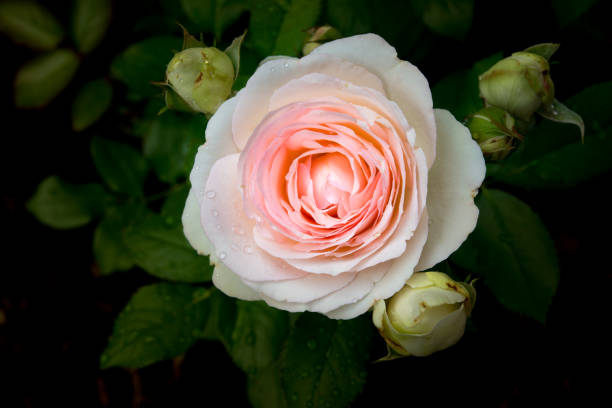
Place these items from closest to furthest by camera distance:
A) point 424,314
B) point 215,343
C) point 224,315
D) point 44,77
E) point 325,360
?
point 424,314, point 325,360, point 224,315, point 44,77, point 215,343

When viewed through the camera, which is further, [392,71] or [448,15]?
[448,15]

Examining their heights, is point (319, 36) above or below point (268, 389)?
above

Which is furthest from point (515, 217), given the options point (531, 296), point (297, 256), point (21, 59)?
point (21, 59)

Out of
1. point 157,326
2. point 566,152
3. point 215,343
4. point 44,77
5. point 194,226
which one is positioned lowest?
point 215,343

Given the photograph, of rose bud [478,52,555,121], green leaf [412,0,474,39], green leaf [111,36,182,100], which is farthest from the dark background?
rose bud [478,52,555,121]

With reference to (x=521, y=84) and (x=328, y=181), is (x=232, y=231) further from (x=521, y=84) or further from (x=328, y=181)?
(x=521, y=84)

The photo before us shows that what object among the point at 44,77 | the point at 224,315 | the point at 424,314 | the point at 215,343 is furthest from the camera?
the point at 215,343

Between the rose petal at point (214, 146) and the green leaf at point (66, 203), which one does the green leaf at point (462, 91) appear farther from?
the green leaf at point (66, 203)

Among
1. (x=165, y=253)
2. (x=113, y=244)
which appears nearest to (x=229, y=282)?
(x=165, y=253)
